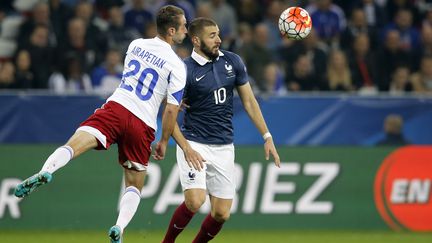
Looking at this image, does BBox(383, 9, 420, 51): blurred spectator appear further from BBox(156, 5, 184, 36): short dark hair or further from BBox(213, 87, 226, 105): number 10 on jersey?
BBox(156, 5, 184, 36): short dark hair

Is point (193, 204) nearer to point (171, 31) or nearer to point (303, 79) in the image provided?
point (171, 31)

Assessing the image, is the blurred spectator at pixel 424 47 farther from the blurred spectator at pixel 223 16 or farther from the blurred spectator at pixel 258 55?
the blurred spectator at pixel 223 16

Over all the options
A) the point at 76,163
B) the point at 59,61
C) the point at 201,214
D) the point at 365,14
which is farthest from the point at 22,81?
the point at 365,14

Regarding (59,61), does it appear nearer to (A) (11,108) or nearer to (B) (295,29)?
(A) (11,108)

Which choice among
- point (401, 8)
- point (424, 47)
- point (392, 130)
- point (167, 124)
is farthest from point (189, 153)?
point (401, 8)

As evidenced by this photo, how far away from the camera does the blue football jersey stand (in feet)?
35.0

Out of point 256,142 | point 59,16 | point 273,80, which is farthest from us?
point 59,16

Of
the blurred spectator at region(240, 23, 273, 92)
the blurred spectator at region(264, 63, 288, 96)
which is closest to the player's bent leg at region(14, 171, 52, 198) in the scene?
the blurred spectator at region(264, 63, 288, 96)

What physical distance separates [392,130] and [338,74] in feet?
6.65

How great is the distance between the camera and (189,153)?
10.2m

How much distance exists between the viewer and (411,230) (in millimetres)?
14516

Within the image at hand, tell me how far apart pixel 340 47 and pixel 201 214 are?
5342mm

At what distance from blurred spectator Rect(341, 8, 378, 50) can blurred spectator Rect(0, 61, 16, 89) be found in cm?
607

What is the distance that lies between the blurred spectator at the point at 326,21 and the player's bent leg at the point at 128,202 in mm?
8729
